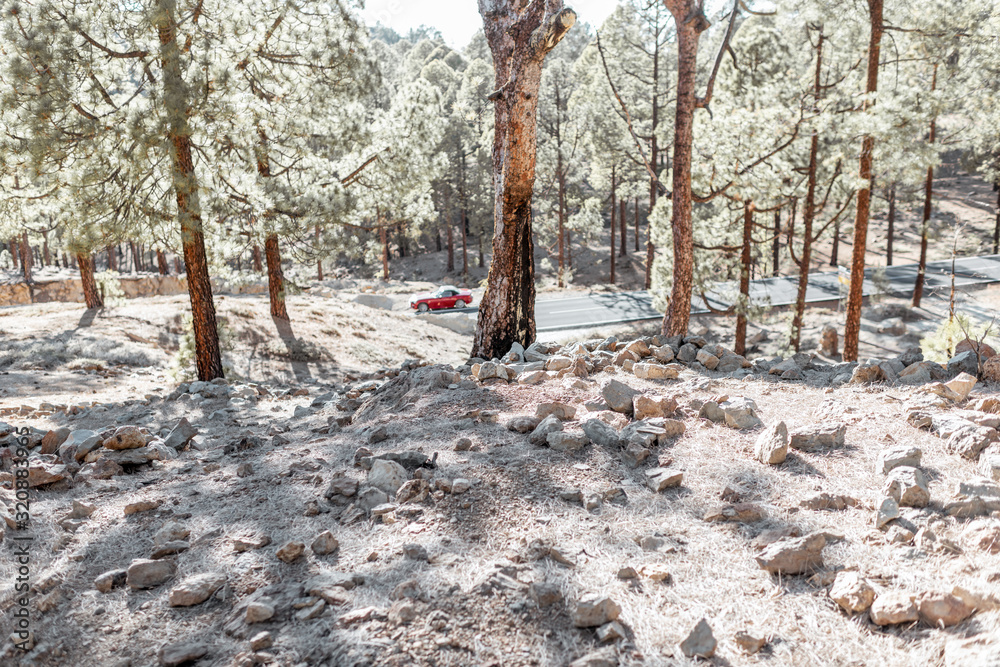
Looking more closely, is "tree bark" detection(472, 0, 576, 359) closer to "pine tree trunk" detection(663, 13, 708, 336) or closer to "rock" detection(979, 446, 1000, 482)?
"pine tree trunk" detection(663, 13, 708, 336)

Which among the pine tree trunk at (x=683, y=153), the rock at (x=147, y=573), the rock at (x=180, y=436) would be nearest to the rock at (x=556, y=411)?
the rock at (x=147, y=573)

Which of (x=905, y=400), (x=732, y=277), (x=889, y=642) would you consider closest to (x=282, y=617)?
(x=889, y=642)

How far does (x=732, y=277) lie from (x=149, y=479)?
47.7 feet

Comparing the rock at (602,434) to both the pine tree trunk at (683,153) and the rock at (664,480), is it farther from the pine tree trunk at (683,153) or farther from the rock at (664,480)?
the pine tree trunk at (683,153)

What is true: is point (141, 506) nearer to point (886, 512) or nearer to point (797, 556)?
point (797, 556)

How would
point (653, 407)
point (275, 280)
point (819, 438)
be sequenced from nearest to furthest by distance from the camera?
point (819, 438), point (653, 407), point (275, 280)

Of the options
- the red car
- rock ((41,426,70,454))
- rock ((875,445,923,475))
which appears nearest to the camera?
rock ((875,445,923,475))

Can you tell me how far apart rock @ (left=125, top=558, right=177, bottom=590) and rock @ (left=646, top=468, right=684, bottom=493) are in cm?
232

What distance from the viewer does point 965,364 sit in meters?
4.69

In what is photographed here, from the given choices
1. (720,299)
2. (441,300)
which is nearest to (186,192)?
(720,299)

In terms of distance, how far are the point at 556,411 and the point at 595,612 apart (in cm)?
210

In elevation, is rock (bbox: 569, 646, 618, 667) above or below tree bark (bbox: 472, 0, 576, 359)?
below

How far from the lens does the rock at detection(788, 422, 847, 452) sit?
11.2 feet

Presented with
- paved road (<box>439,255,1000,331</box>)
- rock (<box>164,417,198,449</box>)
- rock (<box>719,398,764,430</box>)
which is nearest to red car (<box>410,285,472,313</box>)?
paved road (<box>439,255,1000,331</box>)
